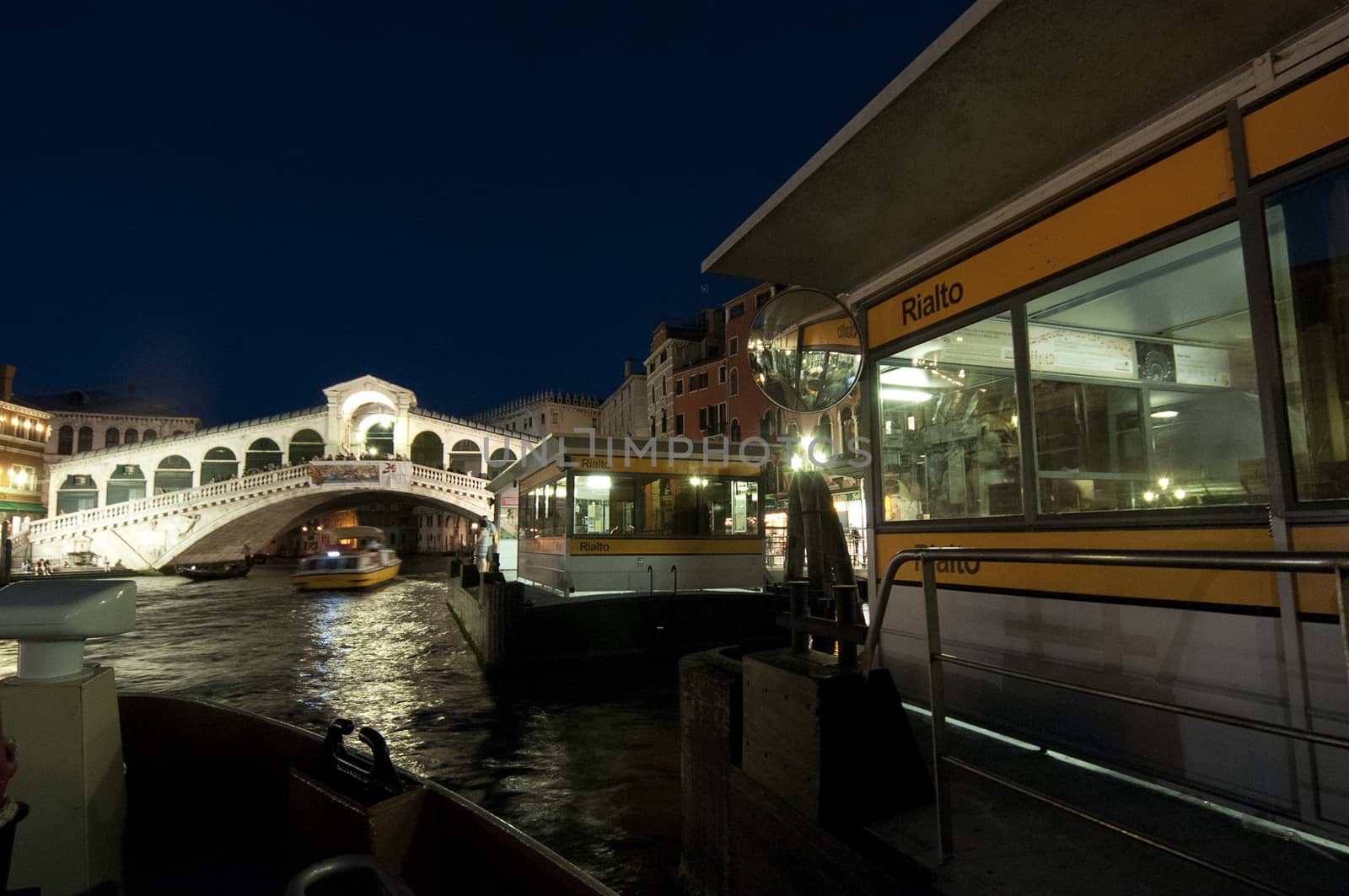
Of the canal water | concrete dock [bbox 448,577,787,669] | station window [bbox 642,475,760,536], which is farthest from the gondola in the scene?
station window [bbox 642,475,760,536]

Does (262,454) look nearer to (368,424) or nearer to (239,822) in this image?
(368,424)

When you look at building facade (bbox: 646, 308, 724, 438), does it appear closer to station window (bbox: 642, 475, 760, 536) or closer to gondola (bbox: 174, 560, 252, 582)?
gondola (bbox: 174, 560, 252, 582)

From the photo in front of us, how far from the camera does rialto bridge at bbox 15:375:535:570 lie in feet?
132

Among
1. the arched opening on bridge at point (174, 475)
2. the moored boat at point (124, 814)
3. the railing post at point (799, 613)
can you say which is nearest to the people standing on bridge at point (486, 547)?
the moored boat at point (124, 814)

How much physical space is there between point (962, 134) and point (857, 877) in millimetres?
3374

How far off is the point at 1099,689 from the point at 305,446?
62003mm

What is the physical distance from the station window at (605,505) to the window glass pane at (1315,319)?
12.2 m

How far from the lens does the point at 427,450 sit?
220 feet

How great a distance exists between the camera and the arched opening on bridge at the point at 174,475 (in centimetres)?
5350

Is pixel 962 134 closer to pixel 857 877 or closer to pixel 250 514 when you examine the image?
pixel 857 877

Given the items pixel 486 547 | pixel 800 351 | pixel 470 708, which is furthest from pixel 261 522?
pixel 800 351

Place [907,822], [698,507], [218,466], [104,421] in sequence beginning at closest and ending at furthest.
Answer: [907,822] → [698,507] → [218,466] → [104,421]

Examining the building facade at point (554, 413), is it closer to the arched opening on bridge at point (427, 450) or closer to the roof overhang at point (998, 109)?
the arched opening on bridge at point (427, 450)

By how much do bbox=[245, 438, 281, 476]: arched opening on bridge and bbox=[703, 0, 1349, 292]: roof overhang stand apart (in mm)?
58432
